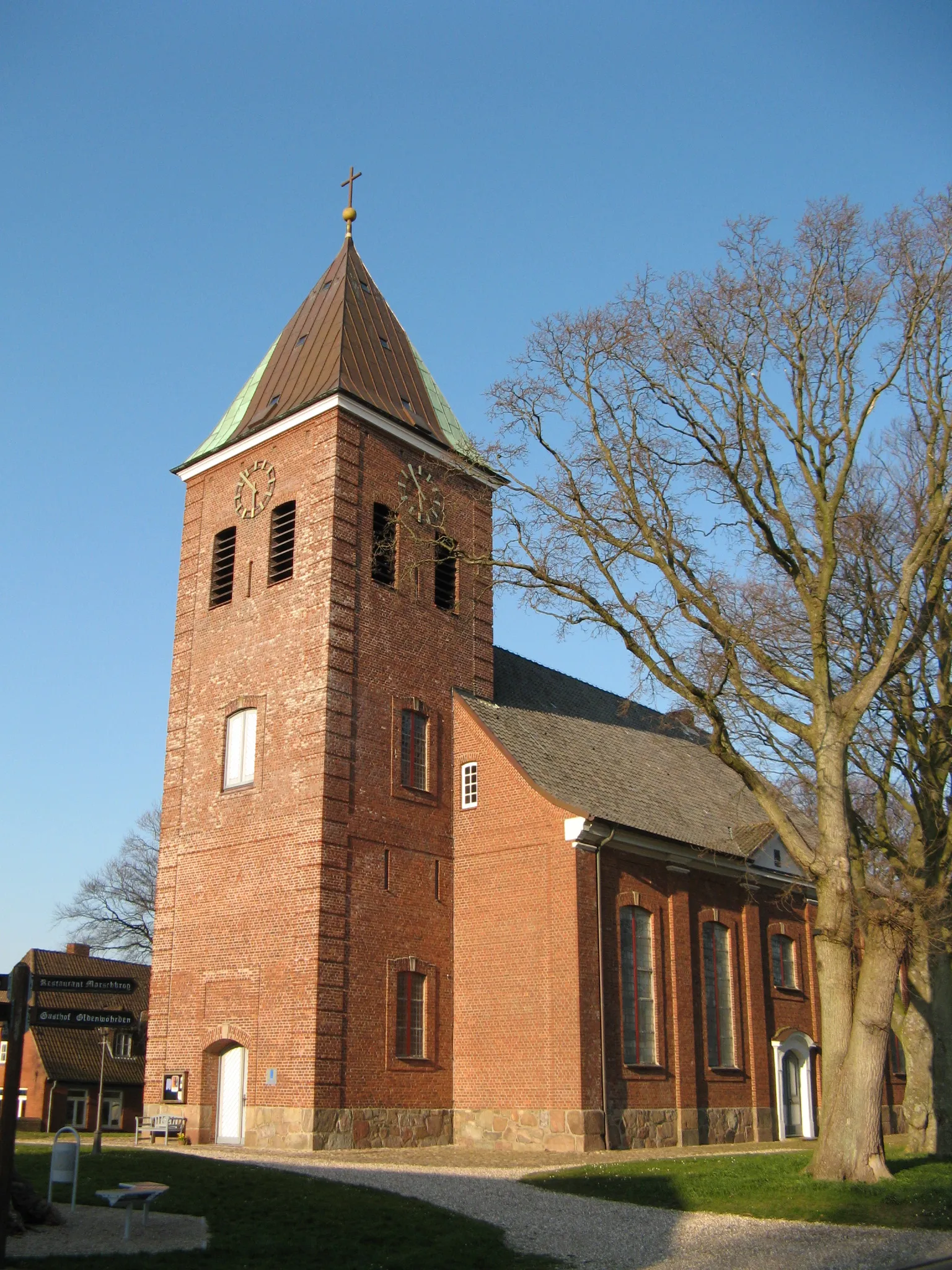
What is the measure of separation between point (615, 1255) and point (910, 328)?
521 inches

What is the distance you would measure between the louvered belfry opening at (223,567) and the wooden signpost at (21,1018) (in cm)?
1590

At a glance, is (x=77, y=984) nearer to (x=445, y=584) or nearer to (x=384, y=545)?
(x=384, y=545)

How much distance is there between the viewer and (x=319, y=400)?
25812 mm

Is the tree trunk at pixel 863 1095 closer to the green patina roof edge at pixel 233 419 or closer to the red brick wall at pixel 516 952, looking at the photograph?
the red brick wall at pixel 516 952

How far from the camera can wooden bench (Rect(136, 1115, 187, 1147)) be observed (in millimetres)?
22578

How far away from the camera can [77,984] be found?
1095 cm

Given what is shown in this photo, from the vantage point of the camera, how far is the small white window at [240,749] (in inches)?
981

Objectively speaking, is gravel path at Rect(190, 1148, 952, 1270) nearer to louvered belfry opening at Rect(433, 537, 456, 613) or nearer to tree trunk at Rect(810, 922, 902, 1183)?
tree trunk at Rect(810, 922, 902, 1183)

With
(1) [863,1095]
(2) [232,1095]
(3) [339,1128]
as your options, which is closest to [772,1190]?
(1) [863,1095]

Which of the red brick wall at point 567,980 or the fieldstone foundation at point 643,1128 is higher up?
the red brick wall at point 567,980

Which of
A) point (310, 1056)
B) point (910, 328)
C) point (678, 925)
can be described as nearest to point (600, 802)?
point (678, 925)

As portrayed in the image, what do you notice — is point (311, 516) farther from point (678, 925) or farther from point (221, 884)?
point (678, 925)

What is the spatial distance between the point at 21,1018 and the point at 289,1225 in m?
4.07

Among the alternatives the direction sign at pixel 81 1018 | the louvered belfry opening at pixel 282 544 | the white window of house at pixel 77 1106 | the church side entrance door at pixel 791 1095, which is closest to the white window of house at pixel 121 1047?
the white window of house at pixel 77 1106
